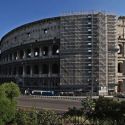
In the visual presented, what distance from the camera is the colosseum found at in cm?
8362

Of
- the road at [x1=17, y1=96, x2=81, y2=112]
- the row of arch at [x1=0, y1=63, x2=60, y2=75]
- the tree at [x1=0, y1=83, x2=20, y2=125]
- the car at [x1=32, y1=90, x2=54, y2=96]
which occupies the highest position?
the row of arch at [x1=0, y1=63, x2=60, y2=75]

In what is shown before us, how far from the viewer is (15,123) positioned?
25406 mm

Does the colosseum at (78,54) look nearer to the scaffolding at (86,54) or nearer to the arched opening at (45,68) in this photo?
the scaffolding at (86,54)

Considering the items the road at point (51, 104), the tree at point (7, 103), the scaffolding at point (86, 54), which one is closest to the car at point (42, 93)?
the scaffolding at point (86, 54)

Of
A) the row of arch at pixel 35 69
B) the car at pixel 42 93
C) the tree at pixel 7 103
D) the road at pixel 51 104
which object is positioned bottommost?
the road at pixel 51 104

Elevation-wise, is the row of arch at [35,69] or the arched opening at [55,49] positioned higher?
the arched opening at [55,49]

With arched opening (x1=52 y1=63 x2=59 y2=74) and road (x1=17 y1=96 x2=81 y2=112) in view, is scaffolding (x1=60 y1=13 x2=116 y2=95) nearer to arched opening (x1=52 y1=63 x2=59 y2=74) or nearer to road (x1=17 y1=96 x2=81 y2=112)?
arched opening (x1=52 y1=63 x2=59 y2=74)

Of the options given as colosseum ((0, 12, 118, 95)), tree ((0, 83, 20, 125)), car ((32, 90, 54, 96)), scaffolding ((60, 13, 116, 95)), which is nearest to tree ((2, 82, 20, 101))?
tree ((0, 83, 20, 125))

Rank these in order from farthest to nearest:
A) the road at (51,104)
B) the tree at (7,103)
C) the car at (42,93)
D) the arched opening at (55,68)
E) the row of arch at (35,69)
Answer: the row of arch at (35,69)
the arched opening at (55,68)
the car at (42,93)
the road at (51,104)
the tree at (7,103)

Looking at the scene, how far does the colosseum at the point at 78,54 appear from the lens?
3292 inches

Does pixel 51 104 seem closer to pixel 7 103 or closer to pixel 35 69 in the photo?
pixel 7 103

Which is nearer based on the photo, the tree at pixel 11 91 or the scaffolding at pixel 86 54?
the tree at pixel 11 91

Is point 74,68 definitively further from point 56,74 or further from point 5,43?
point 5,43

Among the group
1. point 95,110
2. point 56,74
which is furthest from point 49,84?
point 95,110
